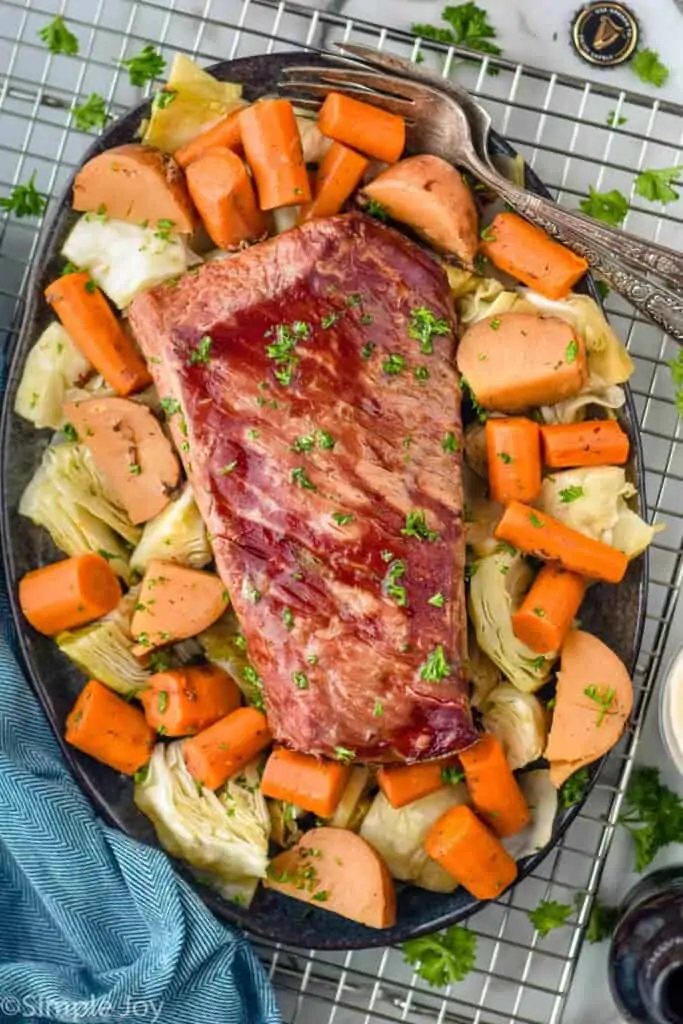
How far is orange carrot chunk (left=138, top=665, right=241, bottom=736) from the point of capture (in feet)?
12.3

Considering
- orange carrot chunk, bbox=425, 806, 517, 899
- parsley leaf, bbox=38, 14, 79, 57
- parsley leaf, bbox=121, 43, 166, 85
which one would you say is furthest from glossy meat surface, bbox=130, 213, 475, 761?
parsley leaf, bbox=38, 14, 79, 57

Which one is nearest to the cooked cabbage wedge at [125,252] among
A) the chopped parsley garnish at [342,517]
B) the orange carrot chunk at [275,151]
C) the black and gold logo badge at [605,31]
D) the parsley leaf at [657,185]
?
the orange carrot chunk at [275,151]

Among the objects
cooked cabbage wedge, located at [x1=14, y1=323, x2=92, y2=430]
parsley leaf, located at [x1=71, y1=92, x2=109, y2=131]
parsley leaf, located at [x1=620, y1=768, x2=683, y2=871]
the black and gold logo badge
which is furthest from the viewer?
the black and gold logo badge

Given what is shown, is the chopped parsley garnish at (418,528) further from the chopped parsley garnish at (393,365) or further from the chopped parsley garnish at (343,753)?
the chopped parsley garnish at (343,753)

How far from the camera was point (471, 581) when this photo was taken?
12.6 feet

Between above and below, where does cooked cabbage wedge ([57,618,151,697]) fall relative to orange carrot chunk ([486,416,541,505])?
below

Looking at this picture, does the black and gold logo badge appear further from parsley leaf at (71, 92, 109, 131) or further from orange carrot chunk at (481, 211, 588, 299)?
parsley leaf at (71, 92, 109, 131)

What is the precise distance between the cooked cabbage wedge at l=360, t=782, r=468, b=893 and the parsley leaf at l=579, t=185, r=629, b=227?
5.95ft

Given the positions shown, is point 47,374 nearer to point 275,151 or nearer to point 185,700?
point 275,151

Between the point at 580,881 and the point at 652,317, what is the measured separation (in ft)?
6.13

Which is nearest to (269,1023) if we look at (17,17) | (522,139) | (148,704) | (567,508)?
(148,704)

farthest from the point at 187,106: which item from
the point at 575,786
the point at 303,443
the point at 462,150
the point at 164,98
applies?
the point at 575,786

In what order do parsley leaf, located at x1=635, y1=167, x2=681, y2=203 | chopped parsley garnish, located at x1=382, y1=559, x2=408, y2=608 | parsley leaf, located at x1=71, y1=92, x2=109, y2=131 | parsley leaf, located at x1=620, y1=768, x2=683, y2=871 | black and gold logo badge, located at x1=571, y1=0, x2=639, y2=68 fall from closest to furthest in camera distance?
chopped parsley garnish, located at x1=382, y1=559, x2=408, y2=608
parsley leaf, located at x1=71, y1=92, x2=109, y2=131
parsley leaf, located at x1=635, y1=167, x2=681, y2=203
parsley leaf, located at x1=620, y1=768, x2=683, y2=871
black and gold logo badge, located at x1=571, y1=0, x2=639, y2=68

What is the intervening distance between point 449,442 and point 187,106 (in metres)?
1.25
